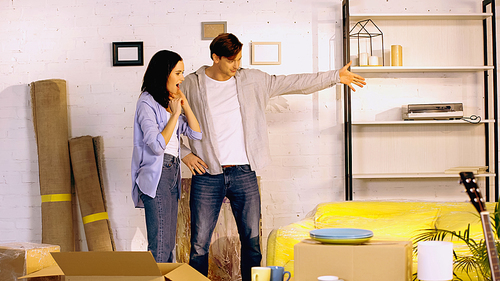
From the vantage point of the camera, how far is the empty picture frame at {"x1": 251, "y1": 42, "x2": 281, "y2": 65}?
3330 mm

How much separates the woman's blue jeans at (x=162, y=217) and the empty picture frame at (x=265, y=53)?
134 centimetres

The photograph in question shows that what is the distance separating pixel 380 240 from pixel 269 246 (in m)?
1.10

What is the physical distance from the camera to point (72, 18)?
340 centimetres

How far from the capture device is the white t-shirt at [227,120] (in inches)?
101

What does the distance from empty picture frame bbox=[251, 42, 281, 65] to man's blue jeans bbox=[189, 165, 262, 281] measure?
3.51ft

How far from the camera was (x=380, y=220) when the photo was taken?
2611mm

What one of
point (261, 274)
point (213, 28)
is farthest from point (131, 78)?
point (261, 274)

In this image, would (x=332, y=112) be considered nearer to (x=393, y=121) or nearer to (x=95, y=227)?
(x=393, y=121)

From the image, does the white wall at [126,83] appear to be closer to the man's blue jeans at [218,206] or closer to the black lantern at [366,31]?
the black lantern at [366,31]

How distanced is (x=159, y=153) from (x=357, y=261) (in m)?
1.23

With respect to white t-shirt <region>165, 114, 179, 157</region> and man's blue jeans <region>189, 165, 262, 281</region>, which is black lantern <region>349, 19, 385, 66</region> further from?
white t-shirt <region>165, 114, 179, 157</region>

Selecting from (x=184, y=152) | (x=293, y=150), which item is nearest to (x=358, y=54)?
(x=293, y=150)

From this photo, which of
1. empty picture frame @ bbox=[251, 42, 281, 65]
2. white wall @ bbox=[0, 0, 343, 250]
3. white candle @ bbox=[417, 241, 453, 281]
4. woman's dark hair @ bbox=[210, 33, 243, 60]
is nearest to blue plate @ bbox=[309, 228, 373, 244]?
white candle @ bbox=[417, 241, 453, 281]

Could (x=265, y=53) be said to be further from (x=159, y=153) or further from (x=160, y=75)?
(x=159, y=153)
